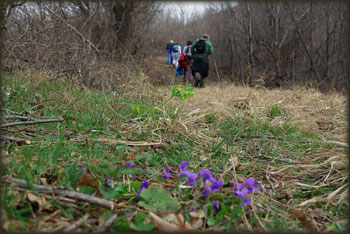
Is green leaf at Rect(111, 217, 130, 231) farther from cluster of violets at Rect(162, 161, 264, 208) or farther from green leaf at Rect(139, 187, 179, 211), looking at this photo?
cluster of violets at Rect(162, 161, 264, 208)

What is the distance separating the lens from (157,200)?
3.72ft

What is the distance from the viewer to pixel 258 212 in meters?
1.16

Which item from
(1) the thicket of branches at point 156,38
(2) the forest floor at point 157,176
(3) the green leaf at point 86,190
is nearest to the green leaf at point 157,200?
(2) the forest floor at point 157,176

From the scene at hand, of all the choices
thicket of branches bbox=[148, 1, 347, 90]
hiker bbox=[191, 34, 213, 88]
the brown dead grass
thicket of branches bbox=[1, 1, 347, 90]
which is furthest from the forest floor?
thicket of branches bbox=[148, 1, 347, 90]

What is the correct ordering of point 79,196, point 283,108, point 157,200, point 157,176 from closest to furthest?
point 79,196 < point 157,200 < point 157,176 < point 283,108

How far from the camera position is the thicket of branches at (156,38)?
4.41 metres

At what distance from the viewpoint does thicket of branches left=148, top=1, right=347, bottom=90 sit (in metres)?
12.0

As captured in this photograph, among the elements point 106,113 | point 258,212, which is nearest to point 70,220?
point 258,212

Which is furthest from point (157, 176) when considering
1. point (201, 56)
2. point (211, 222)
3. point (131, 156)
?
point (201, 56)

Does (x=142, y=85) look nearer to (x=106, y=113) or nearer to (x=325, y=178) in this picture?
(x=106, y=113)

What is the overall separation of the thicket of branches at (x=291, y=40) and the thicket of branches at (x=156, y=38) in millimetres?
47

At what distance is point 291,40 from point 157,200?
1539cm

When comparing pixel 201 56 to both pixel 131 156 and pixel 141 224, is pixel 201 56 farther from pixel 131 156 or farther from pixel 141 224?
pixel 141 224

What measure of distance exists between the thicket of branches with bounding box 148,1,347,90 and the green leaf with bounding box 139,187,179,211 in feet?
33.8
